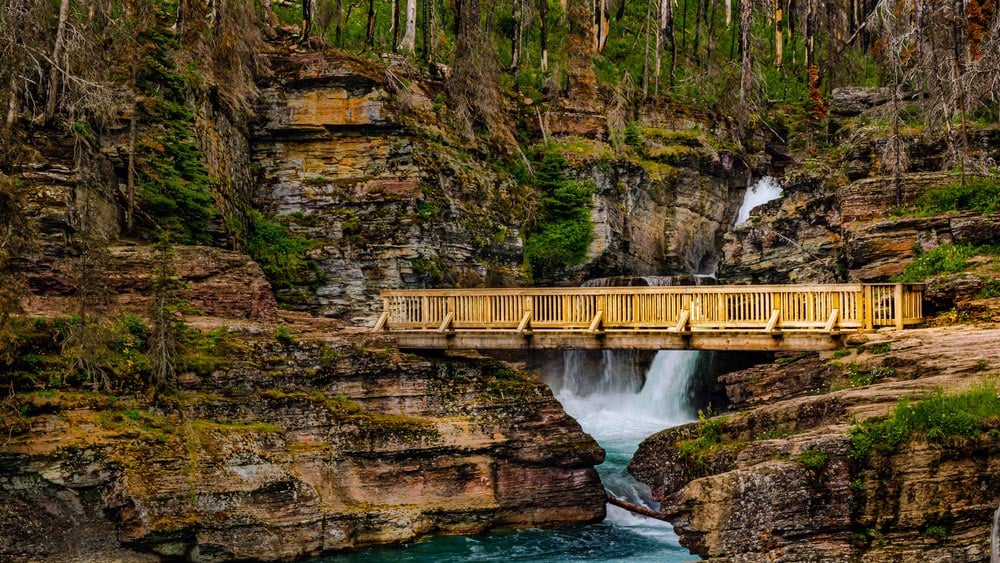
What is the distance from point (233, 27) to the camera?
27578mm

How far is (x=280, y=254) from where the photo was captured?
27594 millimetres

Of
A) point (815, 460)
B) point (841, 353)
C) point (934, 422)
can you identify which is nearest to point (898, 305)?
point (841, 353)

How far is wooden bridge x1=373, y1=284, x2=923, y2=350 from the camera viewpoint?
18.0 m

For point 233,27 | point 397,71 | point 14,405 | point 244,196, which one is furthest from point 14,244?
point 397,71

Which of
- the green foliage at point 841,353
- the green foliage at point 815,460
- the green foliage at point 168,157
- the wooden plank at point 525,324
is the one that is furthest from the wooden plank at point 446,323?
the green foliage at point 815,460

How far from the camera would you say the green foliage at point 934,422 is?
1317 cm

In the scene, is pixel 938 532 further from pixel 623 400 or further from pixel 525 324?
pixel 623 400

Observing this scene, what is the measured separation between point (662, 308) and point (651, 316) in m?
0.32

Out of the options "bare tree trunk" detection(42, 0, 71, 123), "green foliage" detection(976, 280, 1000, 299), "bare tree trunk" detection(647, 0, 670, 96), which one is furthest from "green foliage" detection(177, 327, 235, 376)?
"bare tree trunk" detection(647, 0, 670, 96)

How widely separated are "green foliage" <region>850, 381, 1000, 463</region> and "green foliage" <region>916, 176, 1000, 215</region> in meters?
11.3

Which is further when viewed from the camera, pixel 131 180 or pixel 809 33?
pixel 809 33

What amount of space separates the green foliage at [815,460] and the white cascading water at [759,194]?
23863mm

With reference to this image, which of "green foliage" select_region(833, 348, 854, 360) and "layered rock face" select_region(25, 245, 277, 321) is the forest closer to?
"layered rock face" select_region(25, 245, 277, 321)

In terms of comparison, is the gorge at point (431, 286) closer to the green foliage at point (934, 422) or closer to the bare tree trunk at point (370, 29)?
the green foliage at point (934, 422)
